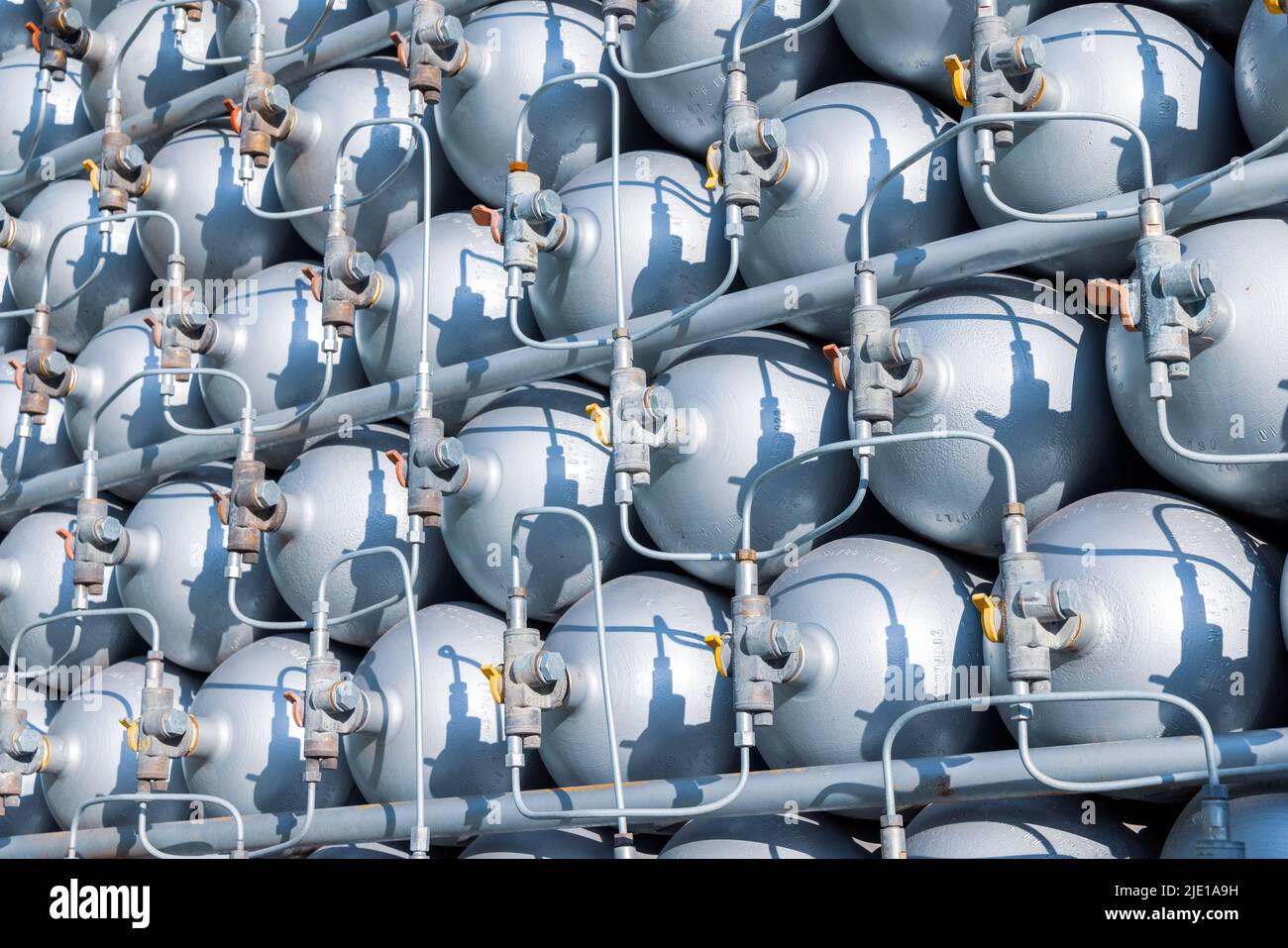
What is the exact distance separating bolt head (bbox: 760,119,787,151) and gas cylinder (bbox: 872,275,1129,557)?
24 cm

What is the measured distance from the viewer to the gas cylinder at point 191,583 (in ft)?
7.49

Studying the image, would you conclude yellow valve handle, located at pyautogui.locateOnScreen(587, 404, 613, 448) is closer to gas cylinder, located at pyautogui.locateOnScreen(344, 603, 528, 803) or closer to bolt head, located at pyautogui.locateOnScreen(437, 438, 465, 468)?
bolt head, located at pyautogui.locateOnScreen(437, 438, 465, 468)

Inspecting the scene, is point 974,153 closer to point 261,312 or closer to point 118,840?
point 261,312

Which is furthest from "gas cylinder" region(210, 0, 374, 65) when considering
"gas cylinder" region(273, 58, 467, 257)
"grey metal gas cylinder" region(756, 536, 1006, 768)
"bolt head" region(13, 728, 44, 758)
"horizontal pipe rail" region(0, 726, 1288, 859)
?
"grey metal gas cylinder" region(756, 536, 1006, 768)

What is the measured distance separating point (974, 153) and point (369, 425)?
3.09 ft

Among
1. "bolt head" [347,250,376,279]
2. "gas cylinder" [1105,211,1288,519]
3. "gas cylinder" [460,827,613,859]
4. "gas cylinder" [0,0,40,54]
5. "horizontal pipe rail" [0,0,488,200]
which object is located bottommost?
"gas cylinder" [460,827,613,859]

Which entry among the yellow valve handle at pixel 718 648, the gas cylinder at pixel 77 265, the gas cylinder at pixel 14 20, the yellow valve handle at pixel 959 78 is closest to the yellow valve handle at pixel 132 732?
the gas cylinder at pixel 77 265

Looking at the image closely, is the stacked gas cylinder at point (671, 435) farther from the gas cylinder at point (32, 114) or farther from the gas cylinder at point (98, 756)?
the gas cylinder at point (32, 114)

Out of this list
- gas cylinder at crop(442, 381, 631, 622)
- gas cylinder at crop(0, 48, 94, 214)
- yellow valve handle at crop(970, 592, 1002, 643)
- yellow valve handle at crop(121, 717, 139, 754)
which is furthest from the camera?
gas cylinder at crop(0, 48, 94, 214)

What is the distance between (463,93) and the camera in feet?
7.02

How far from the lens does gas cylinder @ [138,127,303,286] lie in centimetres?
245

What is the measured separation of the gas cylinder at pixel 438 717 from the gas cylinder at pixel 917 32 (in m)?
0.82
